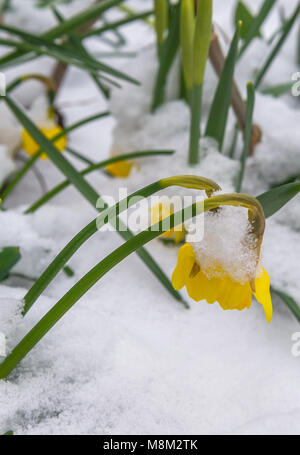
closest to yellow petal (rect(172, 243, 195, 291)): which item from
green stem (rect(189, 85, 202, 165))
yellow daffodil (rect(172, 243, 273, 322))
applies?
yellow daffodil (rect(172, 243, 273, 322))

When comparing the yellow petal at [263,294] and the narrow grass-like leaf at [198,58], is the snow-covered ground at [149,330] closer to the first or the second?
the narrow grass-like leaf at [198,58]

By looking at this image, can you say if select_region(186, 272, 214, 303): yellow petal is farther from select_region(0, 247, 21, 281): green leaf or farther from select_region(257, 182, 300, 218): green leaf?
select_region(0, 247, 21, 281): green leaf

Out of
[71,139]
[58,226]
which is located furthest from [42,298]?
[71,139]

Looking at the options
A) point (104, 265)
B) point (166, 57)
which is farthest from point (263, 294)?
point (166, 57)

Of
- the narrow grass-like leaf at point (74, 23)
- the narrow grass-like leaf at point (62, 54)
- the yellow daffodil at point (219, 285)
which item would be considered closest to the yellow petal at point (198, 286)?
the yellow daffodil at point (219, 285)

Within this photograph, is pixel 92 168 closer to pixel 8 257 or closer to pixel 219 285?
pixel 8 257

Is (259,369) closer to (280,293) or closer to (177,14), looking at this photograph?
(280,293)
